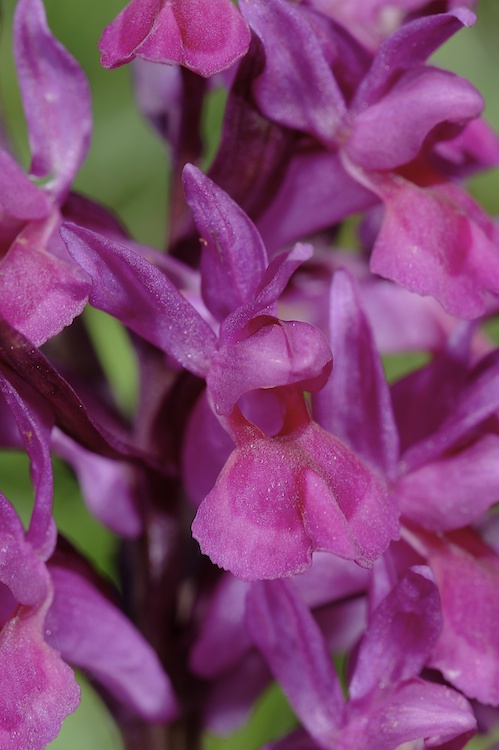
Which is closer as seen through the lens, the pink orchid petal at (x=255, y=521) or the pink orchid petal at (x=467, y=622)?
the pink orchid petal at (x=255, y=521)

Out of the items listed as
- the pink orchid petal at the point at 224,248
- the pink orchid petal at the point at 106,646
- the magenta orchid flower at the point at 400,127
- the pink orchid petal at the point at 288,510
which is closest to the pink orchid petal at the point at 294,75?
the magenta orchid flower at the point at 400,127

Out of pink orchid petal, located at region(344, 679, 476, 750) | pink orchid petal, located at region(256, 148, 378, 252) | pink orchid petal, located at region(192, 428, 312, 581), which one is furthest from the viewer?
pink orchid petal, located at region(256, 148, 378, 252)

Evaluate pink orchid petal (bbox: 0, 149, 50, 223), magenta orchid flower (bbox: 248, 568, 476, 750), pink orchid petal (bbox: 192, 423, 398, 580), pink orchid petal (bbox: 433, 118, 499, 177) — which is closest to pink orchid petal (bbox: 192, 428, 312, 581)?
pink orchid petal (bbox: 192, 423, 398, 580)

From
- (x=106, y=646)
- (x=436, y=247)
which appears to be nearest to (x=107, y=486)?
(x=106, y=646)

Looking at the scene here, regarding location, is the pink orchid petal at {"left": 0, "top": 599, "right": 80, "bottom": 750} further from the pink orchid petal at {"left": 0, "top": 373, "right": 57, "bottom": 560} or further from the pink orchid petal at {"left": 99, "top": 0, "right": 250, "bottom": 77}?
the pink orchid petal at {"left": 99, "top": 0, "right": 250, "bottom": 77}

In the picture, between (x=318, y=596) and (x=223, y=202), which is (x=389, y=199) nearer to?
(x=223, y=202)

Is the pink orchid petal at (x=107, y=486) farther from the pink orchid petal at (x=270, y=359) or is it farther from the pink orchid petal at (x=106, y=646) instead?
the pink orchid petal at (x=270, y=359)
